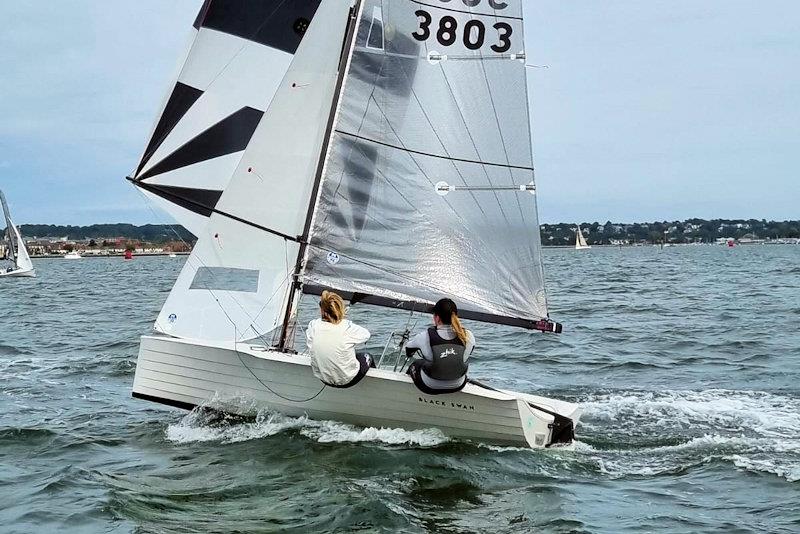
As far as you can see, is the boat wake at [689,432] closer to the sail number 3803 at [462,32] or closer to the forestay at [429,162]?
the forestay at [429,162]

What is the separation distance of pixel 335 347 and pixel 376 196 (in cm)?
192

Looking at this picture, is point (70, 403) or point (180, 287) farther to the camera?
point (70, 403)

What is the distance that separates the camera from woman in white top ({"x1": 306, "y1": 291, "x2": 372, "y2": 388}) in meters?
7.86

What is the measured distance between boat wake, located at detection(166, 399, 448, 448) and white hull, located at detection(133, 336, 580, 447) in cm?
7

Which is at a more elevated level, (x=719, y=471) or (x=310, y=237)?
(x=310, y=237)

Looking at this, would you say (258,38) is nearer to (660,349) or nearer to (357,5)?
(357,5)

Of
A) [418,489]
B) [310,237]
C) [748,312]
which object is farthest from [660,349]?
[418,489]

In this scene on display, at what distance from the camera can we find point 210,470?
7691 mm

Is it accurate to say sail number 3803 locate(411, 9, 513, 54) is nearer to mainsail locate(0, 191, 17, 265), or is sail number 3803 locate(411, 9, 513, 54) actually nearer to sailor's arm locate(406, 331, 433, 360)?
sailor's arm locate(406, 331, 433, 360)

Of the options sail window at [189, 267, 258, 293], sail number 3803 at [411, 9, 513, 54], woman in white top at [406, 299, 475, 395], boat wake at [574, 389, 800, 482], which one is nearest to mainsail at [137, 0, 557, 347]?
sail number 3803 at [411, 9, 513, 54]

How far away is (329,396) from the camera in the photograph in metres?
8.38

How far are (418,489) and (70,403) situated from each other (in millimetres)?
5419

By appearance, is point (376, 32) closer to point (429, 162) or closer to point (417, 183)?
point (429, 162)

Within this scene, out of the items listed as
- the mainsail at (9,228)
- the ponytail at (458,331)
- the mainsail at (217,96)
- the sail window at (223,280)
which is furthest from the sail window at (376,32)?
the mainsail at (9,228)
